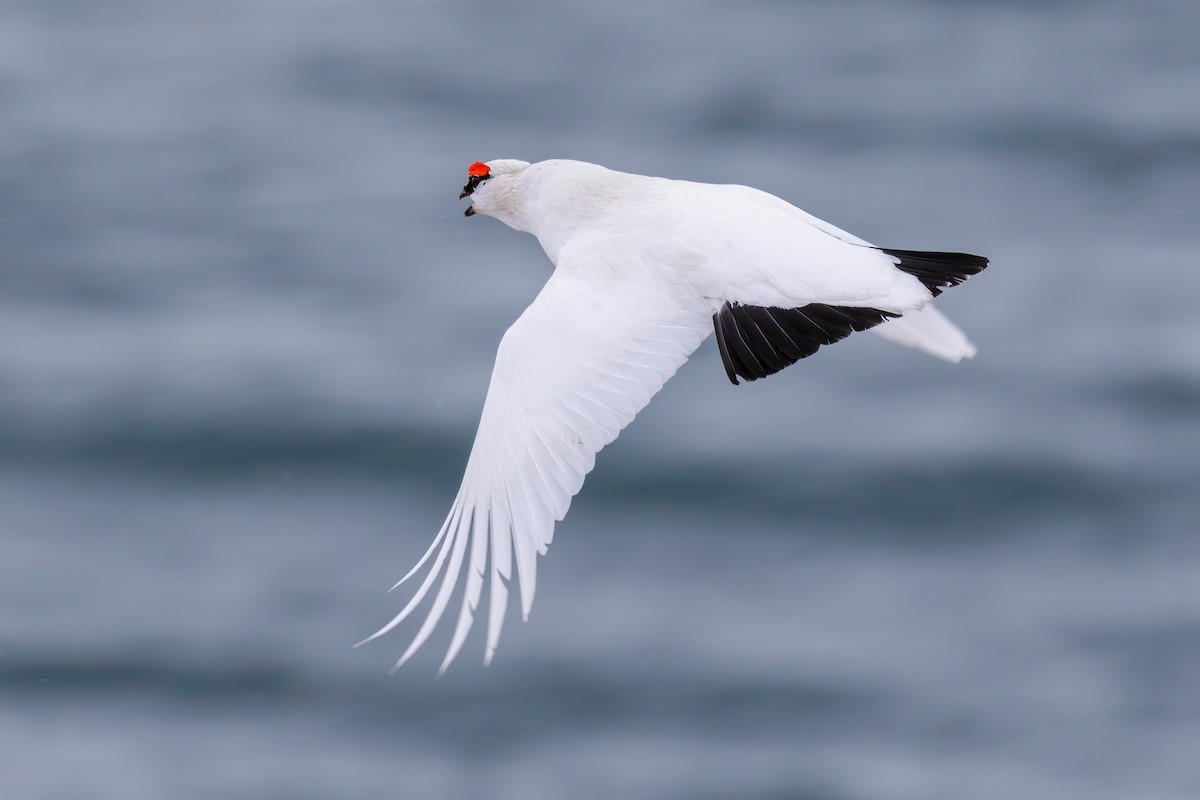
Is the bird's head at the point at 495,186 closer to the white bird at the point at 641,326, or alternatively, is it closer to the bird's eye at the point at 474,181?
the bird's eye at the point at 474,181

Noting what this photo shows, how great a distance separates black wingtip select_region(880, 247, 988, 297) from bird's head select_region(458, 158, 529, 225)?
202 cm

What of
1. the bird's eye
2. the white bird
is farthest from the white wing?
the bird's eye

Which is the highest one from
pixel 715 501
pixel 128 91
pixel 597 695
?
pixel 128 91

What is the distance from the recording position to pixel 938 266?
28.8ft

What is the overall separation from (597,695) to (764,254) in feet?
15.7

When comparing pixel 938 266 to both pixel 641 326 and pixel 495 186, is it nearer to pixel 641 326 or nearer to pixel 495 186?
pixel 641 326

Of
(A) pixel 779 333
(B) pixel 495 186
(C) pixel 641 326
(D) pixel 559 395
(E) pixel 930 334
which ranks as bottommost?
(D) pixel 559 395

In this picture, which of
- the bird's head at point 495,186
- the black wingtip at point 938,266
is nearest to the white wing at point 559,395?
the black wingtip at point 938,266

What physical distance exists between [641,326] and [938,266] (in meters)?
1.27

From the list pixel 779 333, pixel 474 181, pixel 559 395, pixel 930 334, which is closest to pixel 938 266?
pixel 930 334

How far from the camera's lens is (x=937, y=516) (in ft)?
44.6

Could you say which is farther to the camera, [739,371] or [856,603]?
[856,603]

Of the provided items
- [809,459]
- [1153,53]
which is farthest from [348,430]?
[1153,53]

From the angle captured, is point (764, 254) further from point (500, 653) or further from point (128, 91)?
point (128, 91)
